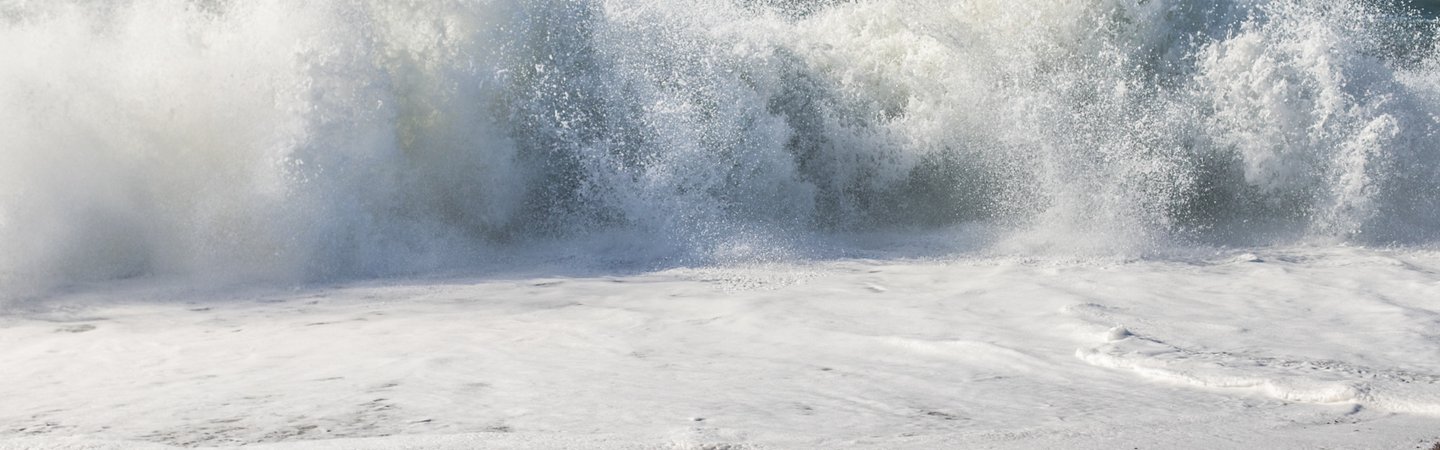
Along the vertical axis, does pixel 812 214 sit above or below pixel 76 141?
below

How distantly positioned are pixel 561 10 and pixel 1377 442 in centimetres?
486

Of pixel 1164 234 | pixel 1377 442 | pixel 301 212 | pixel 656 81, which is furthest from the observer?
pixel 656 81

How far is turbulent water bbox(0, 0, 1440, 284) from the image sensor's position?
583 cm

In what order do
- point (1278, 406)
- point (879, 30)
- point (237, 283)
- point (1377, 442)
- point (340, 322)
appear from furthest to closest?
point (879, 30)
point (237, 283)
point (340, 322)
point (1278, 406)
point (1377, 442)

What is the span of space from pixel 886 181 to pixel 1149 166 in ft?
4.40

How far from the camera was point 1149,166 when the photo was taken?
21.4ft

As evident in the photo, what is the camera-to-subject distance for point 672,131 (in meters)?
6.55

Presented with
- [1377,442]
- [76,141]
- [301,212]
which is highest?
[76,141]

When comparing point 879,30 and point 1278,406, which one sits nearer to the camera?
point 1278,406

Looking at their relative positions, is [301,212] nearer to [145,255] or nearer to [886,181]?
[145,255]

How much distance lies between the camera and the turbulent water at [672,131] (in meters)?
5.83

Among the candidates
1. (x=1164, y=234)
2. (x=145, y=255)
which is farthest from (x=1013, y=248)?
(x=145, y=255)

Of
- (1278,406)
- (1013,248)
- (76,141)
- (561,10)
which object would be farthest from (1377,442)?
(76,141)

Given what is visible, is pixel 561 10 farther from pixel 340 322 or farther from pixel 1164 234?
pixel 1164 234
